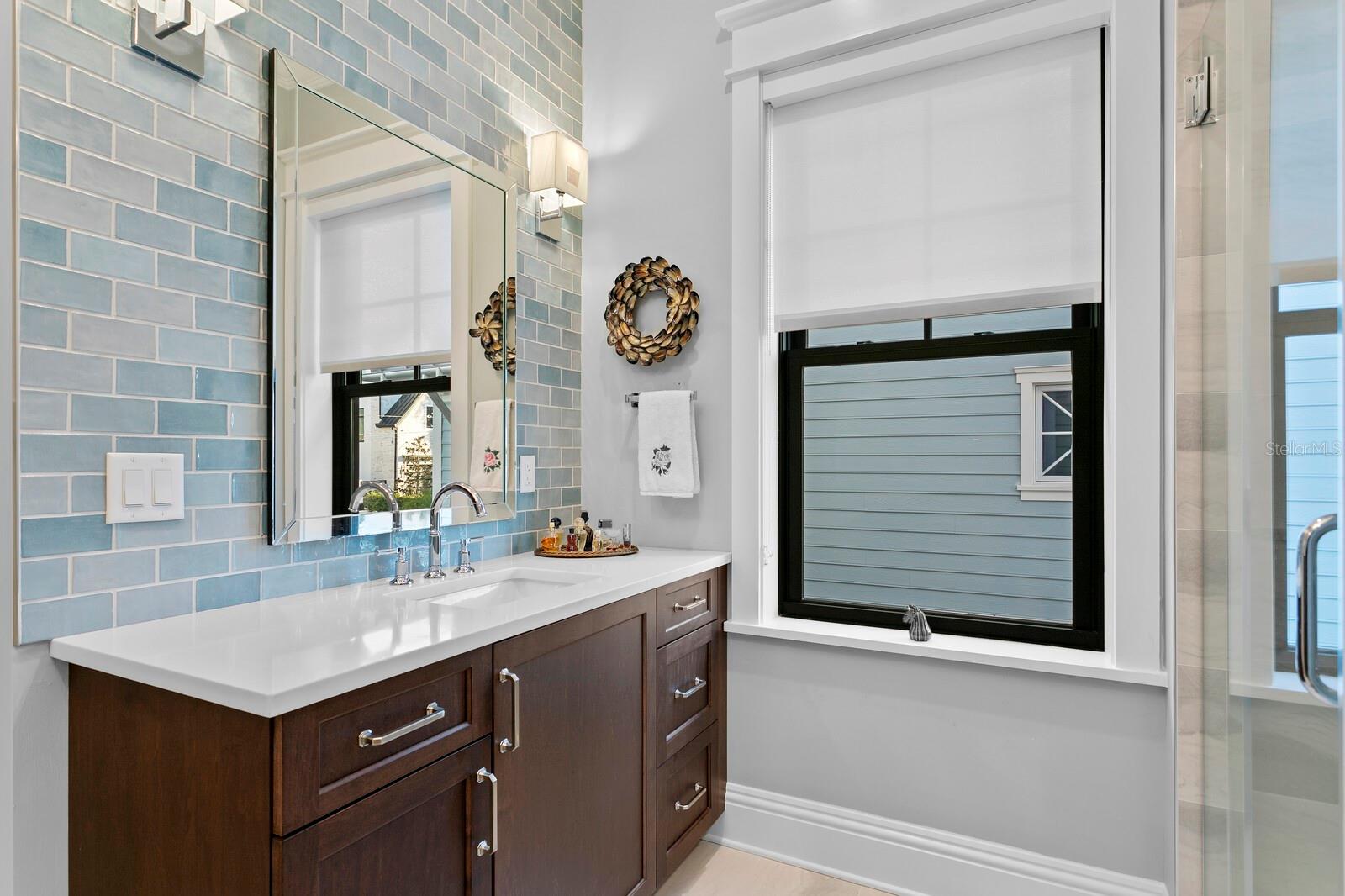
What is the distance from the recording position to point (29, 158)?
1181 mm

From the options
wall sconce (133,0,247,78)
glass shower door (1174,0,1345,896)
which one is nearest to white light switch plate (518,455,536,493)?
wall sconce (133,0,247,78)

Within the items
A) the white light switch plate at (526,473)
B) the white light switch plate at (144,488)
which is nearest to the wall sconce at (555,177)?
the white light switch plate at (526,473)

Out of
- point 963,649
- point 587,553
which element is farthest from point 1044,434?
point 587,553

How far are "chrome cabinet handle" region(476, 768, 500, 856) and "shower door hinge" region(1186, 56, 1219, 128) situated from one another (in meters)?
2.01

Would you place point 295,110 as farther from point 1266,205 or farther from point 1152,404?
point 1152,404

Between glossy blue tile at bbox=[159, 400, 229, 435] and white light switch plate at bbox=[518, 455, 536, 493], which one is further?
white light switch plate at bbox=[518, 455, 536, 493]

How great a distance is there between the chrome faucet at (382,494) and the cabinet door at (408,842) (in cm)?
70

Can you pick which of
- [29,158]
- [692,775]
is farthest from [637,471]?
[29,158]

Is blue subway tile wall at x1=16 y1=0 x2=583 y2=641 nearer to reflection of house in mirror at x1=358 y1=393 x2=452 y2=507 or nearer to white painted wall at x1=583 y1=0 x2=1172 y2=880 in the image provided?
reflection of house in mirror at x1=358 y1=393 x2=452 y2=507

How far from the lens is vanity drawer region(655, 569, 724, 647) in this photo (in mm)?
1946

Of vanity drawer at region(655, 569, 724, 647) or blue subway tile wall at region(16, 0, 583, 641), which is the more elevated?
blue subway tile wall at region(16, 0, 583, 641)

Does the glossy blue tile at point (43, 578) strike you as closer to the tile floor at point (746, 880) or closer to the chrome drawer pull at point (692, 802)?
the chrome drawer pull at point (692, 802)

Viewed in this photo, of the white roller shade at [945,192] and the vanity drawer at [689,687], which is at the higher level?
the white roller shade at [945,192]

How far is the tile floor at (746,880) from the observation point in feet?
6.62
